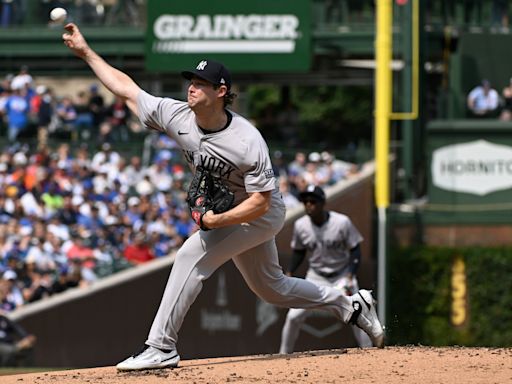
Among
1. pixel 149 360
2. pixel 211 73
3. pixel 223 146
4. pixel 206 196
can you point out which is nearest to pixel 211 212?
pixel 206 196

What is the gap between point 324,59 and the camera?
2128 cm

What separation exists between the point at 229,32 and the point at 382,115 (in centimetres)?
427

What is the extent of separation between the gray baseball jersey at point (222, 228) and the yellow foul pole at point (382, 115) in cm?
A: 917

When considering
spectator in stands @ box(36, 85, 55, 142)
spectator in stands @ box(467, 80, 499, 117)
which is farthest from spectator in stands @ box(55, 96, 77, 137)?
spectator in stands @ box(467, 80, 499, 117)

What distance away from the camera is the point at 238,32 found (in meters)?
20.0

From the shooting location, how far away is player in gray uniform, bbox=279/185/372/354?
11727mm

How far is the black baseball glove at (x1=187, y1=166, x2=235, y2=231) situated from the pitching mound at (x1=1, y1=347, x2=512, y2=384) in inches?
36.3

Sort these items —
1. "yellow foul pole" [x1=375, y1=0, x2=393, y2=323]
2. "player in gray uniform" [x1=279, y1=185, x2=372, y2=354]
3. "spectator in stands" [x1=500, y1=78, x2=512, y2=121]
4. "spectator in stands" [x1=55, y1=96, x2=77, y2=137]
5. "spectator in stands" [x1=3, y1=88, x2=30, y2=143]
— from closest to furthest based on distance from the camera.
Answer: "player in gray uniform" [x1=279, y1=185, x2=372, y2=354]
"yellow foul pole" [x1=375, y1=0, x2=393, y2=323]
"spectator in stands" [x1=500, y1=78, x2=512, y2=121]
"spectator in stands" [x1=3, y1=88, x2=30, y2=143]
"spectator in stands" [x1=55, y1=96, x2=77, y2=137]

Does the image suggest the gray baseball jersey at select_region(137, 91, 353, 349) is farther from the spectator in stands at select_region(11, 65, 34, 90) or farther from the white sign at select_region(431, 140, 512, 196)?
the spectator in stands at select_region(11, 65, 34, 90)

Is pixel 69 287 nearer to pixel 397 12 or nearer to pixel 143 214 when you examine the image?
pixel 143 214

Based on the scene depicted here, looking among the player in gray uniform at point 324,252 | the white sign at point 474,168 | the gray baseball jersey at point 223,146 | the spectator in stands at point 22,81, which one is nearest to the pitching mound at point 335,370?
the gray baseball jersey at point 223,146

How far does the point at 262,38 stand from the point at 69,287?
5.44 m

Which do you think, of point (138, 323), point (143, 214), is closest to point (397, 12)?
point (143, 214)

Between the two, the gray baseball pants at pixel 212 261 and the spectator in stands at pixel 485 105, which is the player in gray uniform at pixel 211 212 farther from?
the spectator in stands at pixel 485 105
